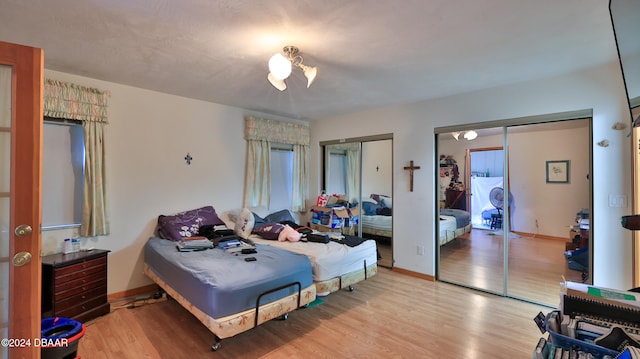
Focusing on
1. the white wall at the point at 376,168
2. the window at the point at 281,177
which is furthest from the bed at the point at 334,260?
the white wall at the point at 376,168

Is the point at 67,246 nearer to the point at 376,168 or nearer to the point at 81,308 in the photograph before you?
the point at 81,308

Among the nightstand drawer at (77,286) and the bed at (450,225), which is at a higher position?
the bed at (450,225)

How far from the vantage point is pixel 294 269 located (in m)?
2.59

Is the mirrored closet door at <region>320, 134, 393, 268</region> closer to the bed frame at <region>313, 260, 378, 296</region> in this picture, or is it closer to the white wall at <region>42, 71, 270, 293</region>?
the bed frame at <region>313, 260, 378, 296</region>

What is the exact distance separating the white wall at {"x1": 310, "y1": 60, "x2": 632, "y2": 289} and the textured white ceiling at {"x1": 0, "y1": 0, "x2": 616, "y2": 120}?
222 mm

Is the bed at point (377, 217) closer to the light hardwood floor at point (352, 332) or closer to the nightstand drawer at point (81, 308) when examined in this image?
the light hardwood floor at point (352, 332)

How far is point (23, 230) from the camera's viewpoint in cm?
148

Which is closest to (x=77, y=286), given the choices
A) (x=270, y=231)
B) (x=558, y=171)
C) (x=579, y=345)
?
(x=270, y=231)

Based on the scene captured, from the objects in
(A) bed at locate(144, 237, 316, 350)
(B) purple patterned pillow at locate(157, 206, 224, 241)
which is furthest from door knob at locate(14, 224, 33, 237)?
(B) purple patterned pillow at locate(157, 206, 224, 241)

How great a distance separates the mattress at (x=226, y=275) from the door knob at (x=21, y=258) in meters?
1.04

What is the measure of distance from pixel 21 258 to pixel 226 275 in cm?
119

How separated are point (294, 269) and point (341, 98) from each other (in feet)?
7.86

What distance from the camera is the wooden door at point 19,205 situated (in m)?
1.46

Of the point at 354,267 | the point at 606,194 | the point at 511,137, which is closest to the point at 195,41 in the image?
the point at 354,267
